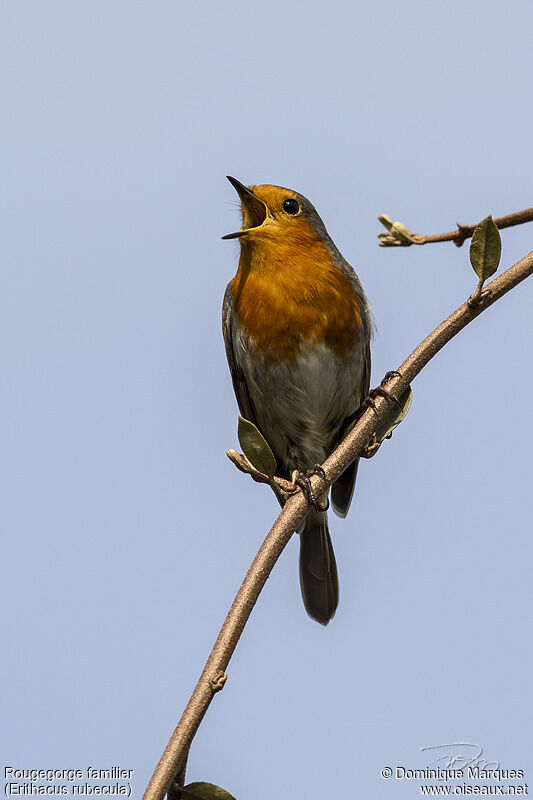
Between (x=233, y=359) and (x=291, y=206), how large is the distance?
35.3 inches

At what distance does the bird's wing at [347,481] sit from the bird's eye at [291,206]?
0.80 metres

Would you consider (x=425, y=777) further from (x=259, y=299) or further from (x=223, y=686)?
(x=259, y=299)

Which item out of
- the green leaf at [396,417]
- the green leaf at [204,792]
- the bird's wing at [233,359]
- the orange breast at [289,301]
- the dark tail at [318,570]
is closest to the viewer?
the green leaf at [204,792]

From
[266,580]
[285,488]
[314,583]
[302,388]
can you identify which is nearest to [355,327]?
[302,388]

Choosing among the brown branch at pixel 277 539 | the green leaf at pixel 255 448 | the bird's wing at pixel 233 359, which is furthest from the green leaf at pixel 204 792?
the bird's wing at pixel 233 359

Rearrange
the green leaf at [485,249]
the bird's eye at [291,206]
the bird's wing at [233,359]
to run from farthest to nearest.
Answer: the bird's wing at [233,359] < the bird's eye at [291,206] < the green leaf at [485,249]

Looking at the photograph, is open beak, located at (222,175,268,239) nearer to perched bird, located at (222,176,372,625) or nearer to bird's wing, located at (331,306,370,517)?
perched bird, located at (222,176,372,625)

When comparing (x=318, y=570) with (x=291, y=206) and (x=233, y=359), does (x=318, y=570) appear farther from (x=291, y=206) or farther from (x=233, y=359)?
(x=291, y=206)

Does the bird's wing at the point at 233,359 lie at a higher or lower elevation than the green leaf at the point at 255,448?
higher

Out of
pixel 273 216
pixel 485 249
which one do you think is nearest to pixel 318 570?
pixel 273 216

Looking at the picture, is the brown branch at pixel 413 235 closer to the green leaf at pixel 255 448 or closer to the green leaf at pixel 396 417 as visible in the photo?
the green leaf at pixel 396 417

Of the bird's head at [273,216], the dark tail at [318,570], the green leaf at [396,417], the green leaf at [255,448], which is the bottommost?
the dark tail at [318,570]

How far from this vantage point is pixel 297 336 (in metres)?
4.39

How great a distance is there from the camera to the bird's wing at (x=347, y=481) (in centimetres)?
494
